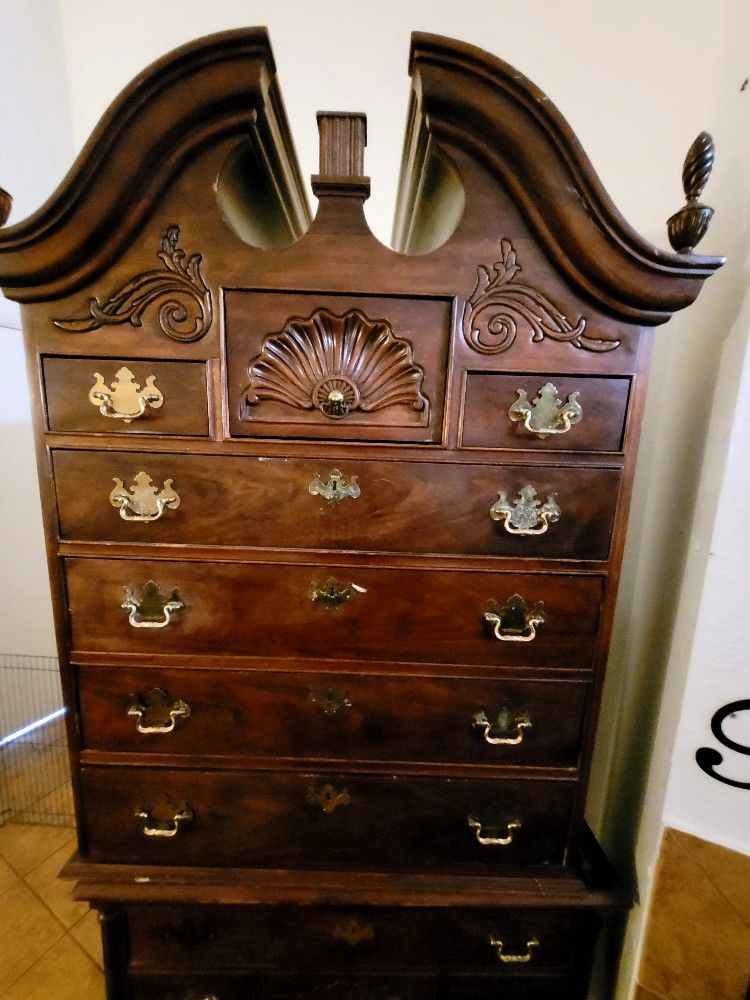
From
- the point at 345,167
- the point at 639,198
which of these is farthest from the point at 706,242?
the point at 345,167

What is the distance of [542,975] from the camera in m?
0.90

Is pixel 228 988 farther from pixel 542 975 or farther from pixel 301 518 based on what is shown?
pixel 301 518

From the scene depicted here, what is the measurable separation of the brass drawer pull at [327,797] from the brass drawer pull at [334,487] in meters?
0.55

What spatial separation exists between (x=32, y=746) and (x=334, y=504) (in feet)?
5.40

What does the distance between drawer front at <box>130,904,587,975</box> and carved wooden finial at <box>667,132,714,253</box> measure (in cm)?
121

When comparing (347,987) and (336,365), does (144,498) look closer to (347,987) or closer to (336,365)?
(336,365)

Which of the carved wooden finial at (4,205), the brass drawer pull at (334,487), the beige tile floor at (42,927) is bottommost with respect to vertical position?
the beige tile floor at (42,927)

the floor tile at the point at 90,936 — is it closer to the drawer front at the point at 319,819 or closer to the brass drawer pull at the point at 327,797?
the drawer front at the point at 319,819

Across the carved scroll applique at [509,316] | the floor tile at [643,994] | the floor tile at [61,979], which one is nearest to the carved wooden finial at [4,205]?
the carved scroll applique at [509,316]

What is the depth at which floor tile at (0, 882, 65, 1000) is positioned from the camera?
42.0 inches

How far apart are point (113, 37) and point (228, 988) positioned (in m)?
2.25

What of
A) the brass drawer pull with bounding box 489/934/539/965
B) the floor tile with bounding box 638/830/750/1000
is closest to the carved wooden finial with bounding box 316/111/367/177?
the floor tile with bounding box 638/830/750/1000

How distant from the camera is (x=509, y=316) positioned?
68 cm

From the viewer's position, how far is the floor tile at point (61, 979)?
1026 millimetres
